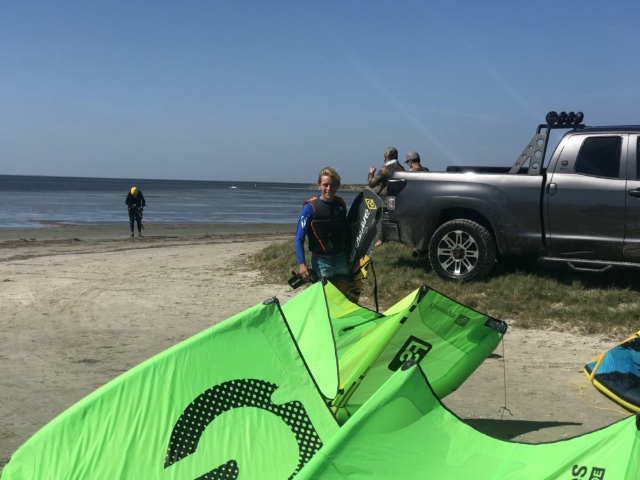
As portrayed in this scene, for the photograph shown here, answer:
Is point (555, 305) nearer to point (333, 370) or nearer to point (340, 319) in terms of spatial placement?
point (340, 319)

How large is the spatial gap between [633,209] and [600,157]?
830 mm

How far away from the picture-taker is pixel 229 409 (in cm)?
424

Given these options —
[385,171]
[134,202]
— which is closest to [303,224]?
[385,171]

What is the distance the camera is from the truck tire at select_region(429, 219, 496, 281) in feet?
32.9

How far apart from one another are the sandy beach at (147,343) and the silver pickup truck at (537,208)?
52.7 inches

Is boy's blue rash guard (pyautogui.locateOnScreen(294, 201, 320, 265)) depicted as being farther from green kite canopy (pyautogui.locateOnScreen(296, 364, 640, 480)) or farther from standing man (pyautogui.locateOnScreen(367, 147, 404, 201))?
standing man (pyautogui.locateOnScreen(367, 147, 404, 201))

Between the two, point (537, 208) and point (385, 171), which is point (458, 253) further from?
point (385, 171)

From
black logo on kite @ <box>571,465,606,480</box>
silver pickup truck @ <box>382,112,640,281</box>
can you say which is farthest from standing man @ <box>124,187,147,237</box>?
black logo on kite @ <box>571,465,606,480</box>

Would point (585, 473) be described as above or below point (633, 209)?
below

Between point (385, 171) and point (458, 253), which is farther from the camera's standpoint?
point (385, 171)

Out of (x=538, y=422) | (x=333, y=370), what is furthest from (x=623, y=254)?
(x=333, y=370)

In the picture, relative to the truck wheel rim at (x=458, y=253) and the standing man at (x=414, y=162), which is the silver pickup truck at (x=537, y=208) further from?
the standing man at (x=414, y=162)

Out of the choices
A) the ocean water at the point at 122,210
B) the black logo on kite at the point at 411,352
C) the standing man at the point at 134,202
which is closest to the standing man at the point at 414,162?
the black logo on kite at the point at 411,352

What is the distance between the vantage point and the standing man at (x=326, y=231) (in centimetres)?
720
